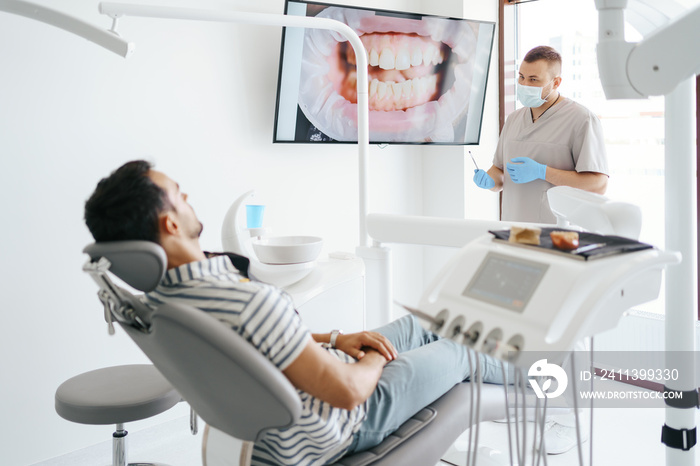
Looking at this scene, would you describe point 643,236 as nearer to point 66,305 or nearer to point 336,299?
point 336,299

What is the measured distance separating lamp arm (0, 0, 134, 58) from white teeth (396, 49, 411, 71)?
179cm

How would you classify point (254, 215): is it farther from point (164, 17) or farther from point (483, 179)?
point (483, 179)

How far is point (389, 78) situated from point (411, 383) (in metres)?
2.04

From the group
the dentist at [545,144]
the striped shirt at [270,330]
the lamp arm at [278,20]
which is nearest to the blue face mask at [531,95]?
the dentist at [545,144]

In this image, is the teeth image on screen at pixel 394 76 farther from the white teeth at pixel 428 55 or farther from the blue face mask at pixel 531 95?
the blue face mask at pixel 531 95

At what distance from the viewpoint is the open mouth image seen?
3.00 m

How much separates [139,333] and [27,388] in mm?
1368

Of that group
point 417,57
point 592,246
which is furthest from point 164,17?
point 417,57

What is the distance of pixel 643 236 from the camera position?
129 inches

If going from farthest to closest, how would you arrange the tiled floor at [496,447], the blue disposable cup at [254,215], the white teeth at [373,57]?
1. the white teeth at [373,57]
2. the tiled floor at [496,447]
3. the blue disposable cup at [254,215]

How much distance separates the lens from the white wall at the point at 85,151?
7.56 feet

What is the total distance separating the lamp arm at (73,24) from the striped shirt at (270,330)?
2.23 feet

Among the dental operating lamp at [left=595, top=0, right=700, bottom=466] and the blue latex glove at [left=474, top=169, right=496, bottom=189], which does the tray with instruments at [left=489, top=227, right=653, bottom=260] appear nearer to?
the dental operating lamp at [left=595, top=0, right=700, bottom=466]

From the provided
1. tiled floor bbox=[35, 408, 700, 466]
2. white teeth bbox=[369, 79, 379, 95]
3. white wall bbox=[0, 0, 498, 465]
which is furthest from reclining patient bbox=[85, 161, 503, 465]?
white teeth bbox=[369, 79, 379, 95]
